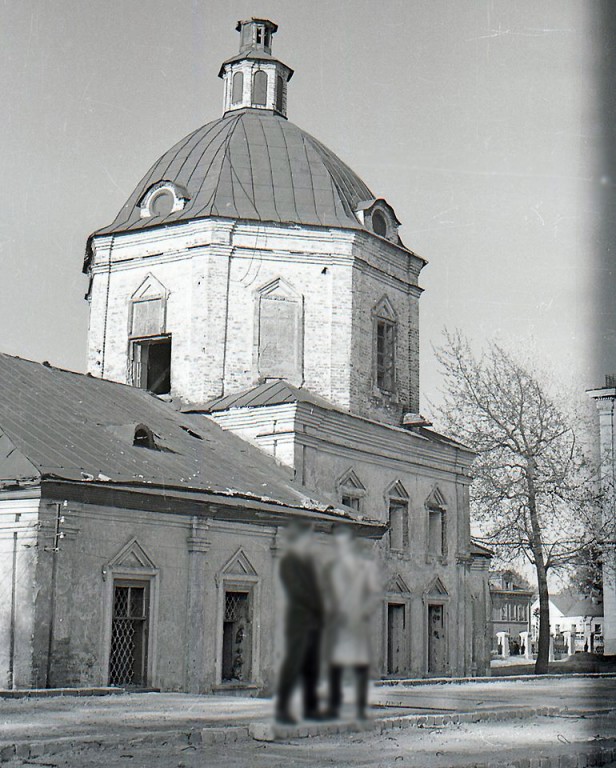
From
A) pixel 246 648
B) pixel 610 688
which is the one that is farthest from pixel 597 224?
pixel 610 688

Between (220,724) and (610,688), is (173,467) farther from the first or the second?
(610,688)

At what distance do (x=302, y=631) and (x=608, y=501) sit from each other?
4293cm

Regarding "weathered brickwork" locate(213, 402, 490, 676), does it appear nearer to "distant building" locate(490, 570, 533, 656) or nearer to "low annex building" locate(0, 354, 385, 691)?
"low annex building" locate(0, 354, 385, 691)

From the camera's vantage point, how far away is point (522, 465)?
131ft

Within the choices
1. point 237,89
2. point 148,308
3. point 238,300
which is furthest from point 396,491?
point 237,89

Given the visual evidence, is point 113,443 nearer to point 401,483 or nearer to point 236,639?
point 236,639

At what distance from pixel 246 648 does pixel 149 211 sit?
15.8m

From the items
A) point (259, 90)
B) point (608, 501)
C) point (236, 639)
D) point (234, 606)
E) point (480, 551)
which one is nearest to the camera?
point (236, 639)

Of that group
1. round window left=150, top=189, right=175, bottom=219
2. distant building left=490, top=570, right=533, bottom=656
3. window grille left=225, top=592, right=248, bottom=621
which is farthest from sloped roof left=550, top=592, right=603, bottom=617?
window grille left=225, top=592, right=248, bottom=621

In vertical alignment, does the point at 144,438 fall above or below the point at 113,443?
above

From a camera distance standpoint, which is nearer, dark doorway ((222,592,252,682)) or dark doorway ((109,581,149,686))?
dark doorway ((109,581,149,686))

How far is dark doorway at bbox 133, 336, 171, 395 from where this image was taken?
31.7 meters

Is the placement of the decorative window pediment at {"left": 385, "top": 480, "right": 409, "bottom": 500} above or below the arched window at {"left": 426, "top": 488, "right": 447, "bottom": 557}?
above

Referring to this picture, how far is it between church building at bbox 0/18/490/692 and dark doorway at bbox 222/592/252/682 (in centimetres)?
85
